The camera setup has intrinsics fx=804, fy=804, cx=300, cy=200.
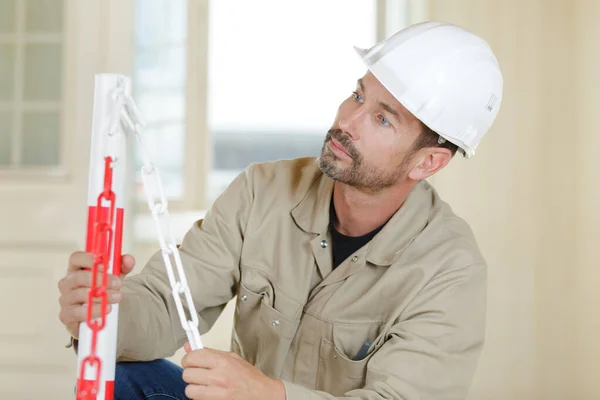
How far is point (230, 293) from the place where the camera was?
1.95 meters

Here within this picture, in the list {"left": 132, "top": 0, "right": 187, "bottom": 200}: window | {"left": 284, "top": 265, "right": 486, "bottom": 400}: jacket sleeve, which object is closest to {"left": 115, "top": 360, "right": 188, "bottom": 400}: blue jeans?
{"left": 284, "top": 265, "right": 486, "bottom": 400}: jacket sleeve

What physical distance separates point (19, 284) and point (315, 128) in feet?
9.93

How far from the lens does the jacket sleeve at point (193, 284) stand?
1.70 m

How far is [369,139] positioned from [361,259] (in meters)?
0.27

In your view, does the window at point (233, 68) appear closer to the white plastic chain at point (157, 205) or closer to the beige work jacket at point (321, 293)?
the beige work jacket at point (321, 293)

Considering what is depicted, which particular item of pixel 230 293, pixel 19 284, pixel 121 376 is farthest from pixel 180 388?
pixel 19 284

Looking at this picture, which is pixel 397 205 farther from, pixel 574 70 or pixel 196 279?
pixel 574 70

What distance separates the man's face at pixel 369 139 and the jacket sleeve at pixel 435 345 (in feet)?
0.93

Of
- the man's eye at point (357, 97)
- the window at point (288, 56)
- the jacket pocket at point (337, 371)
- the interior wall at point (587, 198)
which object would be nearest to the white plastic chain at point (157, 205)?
the jacket pocket at point (337, 371)

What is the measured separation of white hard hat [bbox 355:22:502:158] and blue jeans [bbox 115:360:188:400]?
807mm

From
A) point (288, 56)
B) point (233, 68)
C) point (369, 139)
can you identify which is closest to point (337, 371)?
point (369, 139)

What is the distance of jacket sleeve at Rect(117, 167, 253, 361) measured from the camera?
1.70 meters

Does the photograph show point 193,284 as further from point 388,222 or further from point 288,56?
point 288,56

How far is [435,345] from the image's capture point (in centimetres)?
167
